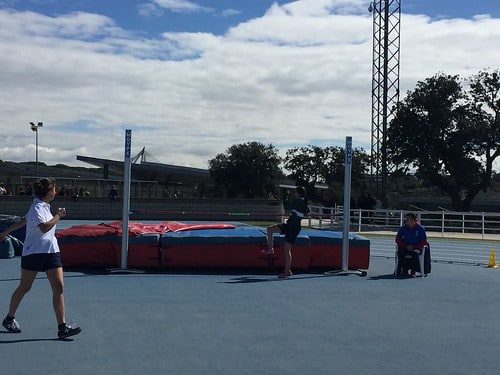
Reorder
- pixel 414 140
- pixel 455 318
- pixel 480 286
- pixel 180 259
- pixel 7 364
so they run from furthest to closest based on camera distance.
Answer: pixel 414 140 → pixel 180 259 → pixel 480 286 → pixel 455 318 → pixel 7 364

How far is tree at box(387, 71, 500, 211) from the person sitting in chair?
2720 cm

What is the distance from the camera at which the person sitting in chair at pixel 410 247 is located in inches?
529

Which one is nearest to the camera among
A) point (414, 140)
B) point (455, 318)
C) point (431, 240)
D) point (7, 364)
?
point (7, 364)

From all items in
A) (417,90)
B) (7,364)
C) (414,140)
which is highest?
(417,90)

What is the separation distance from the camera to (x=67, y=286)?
11.0 m

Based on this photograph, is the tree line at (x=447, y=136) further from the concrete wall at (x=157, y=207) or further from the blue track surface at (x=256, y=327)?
the blue track surface at (x=256, y=327)

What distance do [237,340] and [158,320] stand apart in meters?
1.43

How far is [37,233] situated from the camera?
712 cm

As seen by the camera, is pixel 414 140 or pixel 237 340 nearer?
pixel 237 340

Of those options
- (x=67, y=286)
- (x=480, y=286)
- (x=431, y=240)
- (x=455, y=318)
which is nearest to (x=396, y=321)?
(x=455, y=318)

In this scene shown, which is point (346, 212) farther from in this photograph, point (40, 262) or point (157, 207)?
point (157, 207)

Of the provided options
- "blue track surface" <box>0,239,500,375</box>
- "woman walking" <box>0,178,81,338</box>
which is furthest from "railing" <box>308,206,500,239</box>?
"woman walking" <box>0,178,81,338</box>

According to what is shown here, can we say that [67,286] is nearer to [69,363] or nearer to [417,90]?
[69,363]

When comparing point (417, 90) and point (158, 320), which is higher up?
point (417, 90)
